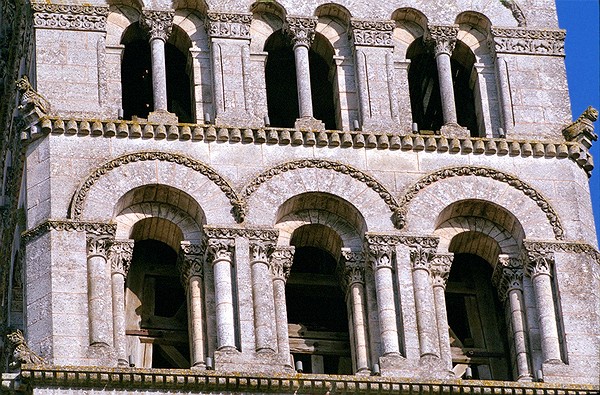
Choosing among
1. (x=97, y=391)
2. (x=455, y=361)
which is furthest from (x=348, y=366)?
(x=97, y=391)

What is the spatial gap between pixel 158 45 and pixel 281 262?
4.76 meters

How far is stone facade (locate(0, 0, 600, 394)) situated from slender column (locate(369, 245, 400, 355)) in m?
0.05

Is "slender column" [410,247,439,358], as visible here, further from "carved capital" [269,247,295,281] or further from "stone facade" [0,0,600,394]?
"carved capital" [269,247,295,281]

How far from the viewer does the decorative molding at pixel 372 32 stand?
60219 mm

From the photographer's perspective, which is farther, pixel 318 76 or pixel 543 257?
pixel 318 76

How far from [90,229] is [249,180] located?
2.92 metres

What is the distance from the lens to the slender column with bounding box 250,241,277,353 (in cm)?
5566

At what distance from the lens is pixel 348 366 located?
190 ft

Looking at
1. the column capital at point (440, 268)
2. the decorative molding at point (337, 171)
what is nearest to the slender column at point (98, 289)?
the decorative molding at point (337, 171)

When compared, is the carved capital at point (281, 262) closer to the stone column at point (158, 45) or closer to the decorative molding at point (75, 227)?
the decorative molding at point (75, 227)

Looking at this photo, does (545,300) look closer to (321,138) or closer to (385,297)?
(385,297)

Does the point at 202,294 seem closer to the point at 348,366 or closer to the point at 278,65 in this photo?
the point at 348,366

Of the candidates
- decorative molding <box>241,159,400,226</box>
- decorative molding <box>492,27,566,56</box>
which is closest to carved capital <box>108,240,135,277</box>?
decorative molding <box>241,159,400,226</box>

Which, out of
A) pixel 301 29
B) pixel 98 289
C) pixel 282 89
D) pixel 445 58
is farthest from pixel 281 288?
pixel 282 89
